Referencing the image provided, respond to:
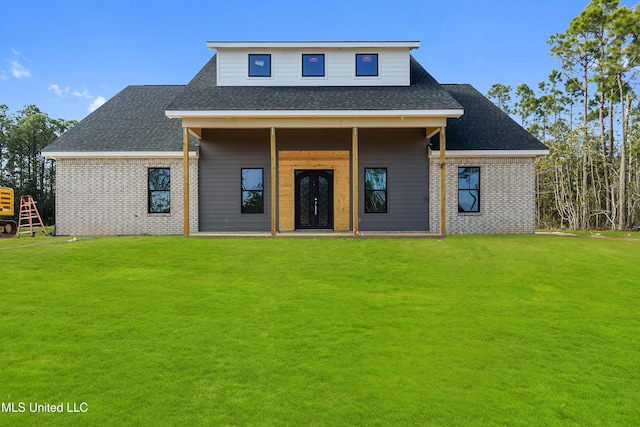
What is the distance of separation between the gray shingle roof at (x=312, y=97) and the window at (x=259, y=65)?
0.68 metres

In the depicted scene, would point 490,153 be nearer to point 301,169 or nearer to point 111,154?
point 301,169

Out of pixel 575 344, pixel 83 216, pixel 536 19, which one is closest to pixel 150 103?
pixel 83 216

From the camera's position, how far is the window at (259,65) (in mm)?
16594

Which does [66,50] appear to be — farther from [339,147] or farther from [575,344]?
[575,344]

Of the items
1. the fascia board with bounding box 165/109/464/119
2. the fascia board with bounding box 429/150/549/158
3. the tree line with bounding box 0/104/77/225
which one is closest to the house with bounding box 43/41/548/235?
the fascia board with bounding box 429/150/549/158

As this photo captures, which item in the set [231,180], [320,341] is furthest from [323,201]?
[320,341]

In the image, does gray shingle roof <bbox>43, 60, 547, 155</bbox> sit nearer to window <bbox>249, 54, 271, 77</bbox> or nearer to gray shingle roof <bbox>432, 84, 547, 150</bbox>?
gray shingle roof <bbox>432, 84, 547, 150</bbox>

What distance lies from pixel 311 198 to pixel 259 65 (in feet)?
18.5

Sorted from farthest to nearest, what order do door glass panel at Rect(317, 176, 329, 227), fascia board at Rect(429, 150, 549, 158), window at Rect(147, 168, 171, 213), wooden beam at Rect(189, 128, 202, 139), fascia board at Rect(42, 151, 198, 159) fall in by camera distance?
door glass panel at Rect(317, 176, 329, 227) < window at Rect(147, 168, 171, 213) < fascia board at Rect(429, 150, 549, 158) < fascia board at Rect(42, 151, 198, 159) < wooden beam at Rect(189, 128, 202, 139)

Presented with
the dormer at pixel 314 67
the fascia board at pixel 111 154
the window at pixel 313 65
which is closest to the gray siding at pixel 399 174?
the dormer at pixel 314 67

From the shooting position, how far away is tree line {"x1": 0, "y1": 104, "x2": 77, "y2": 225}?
3459 centimetres

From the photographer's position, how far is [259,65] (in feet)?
54.5

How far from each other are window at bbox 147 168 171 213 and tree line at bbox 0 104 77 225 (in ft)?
75.4

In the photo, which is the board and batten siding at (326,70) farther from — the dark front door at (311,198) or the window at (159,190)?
the window at (159,190)
